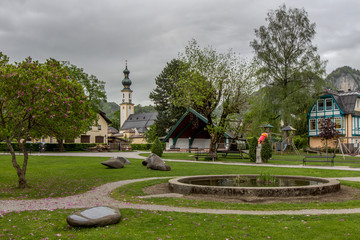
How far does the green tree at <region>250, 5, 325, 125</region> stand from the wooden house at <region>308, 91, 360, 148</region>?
5.25 meters

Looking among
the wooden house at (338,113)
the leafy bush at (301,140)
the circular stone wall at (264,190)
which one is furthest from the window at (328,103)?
the circular stone wall at (264,190)

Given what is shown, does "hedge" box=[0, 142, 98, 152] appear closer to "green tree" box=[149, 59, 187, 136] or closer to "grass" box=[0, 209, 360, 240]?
"green tree" box=[149, 59, 187, 136]

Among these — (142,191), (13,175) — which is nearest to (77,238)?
(142,191)

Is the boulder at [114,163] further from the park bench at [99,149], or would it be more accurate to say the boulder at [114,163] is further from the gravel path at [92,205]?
the park bench at [99,149]

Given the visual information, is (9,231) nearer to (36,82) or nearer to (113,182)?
(36,82)

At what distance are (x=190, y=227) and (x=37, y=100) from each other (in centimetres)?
758

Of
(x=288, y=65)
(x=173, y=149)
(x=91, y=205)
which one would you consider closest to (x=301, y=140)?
(x=288, y=65)

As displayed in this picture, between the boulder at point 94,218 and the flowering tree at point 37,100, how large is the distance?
5.42 meters

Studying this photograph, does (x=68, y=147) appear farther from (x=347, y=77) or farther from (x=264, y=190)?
(x=347, y=77)

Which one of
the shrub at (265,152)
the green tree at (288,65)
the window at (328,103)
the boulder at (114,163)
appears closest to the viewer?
the boulder at (114,163)

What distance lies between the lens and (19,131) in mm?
12820

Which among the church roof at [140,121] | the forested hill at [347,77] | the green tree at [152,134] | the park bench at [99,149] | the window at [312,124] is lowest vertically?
the park bench at [99,149]

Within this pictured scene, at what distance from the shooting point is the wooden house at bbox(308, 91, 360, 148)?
4566 centimetres

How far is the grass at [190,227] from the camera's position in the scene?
20.5 feet
